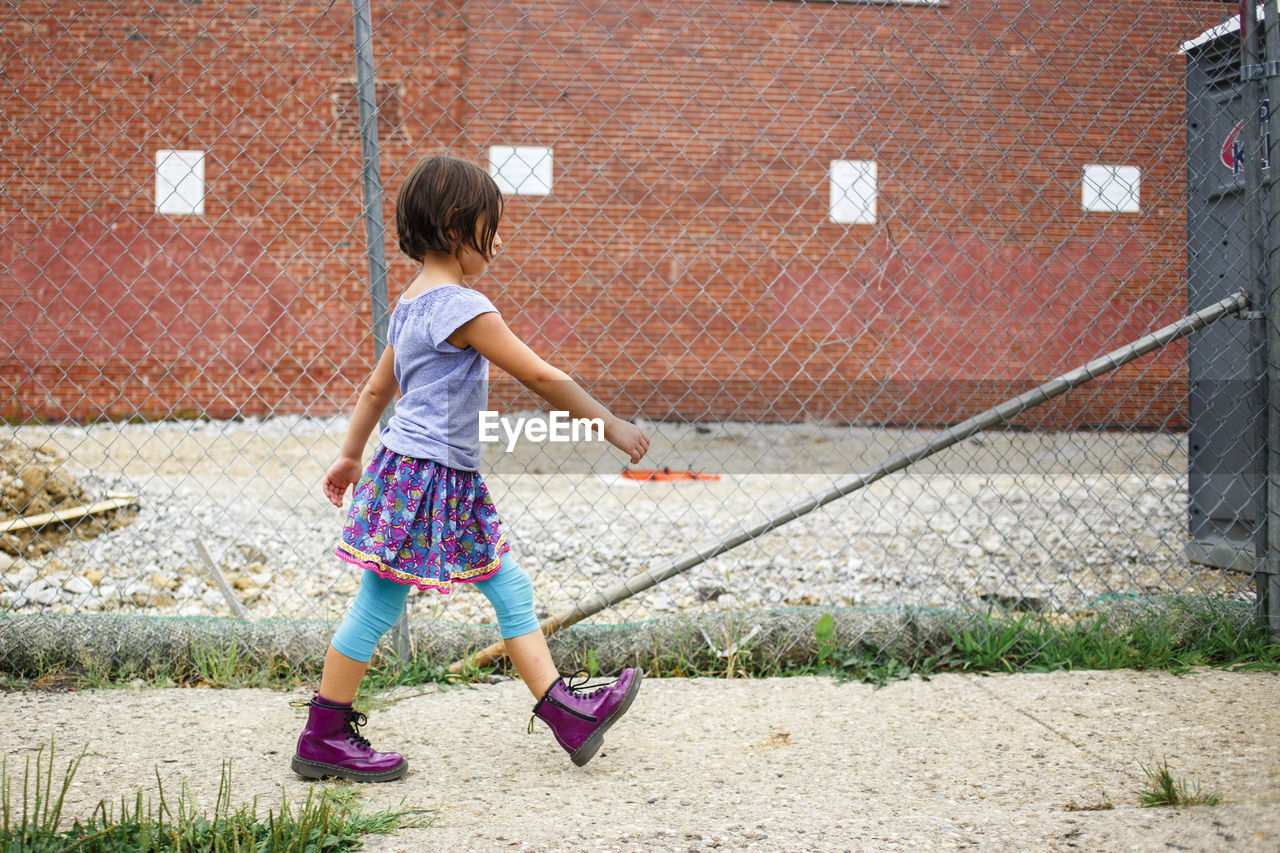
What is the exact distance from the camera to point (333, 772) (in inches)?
78.7

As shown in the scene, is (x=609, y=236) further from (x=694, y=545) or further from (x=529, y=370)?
(x=529, y=370)

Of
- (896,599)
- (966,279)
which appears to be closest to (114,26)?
(966,279)

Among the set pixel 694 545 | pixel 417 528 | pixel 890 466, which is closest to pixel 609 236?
pixel 694 545

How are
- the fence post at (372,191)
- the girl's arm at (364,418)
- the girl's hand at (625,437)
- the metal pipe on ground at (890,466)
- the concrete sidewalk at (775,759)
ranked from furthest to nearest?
the metal pipe on ground at (890,466) → the fence post at (372,191) → the girl's arm at (364,418) → the girl's hand at (625,437) → the concrete sidewalk at (775,759)

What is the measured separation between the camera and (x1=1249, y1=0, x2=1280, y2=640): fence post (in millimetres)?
2855

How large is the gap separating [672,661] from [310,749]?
118 centimetres

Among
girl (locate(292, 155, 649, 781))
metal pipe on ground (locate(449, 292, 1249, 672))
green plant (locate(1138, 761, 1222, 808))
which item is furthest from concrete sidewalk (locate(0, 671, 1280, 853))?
metal pipe on ground (locate(449, 292, 1249, 672))

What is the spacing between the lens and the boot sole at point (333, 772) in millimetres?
1995

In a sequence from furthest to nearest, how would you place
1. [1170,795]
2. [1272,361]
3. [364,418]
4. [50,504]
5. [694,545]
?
1. [50,504]
2. [694,545]
3. [1272,361]
4. [364,418]
5. [1170,795]

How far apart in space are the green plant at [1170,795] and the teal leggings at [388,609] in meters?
1.36

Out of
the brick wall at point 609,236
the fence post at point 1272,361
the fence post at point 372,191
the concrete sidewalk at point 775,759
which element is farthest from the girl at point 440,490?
the brick wall at point 609,236

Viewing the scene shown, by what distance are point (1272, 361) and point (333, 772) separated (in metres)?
3.07

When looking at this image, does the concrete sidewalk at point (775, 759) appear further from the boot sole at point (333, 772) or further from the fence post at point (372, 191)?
the fence post at point (372, 191)

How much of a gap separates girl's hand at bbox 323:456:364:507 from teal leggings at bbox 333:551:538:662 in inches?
11.4
